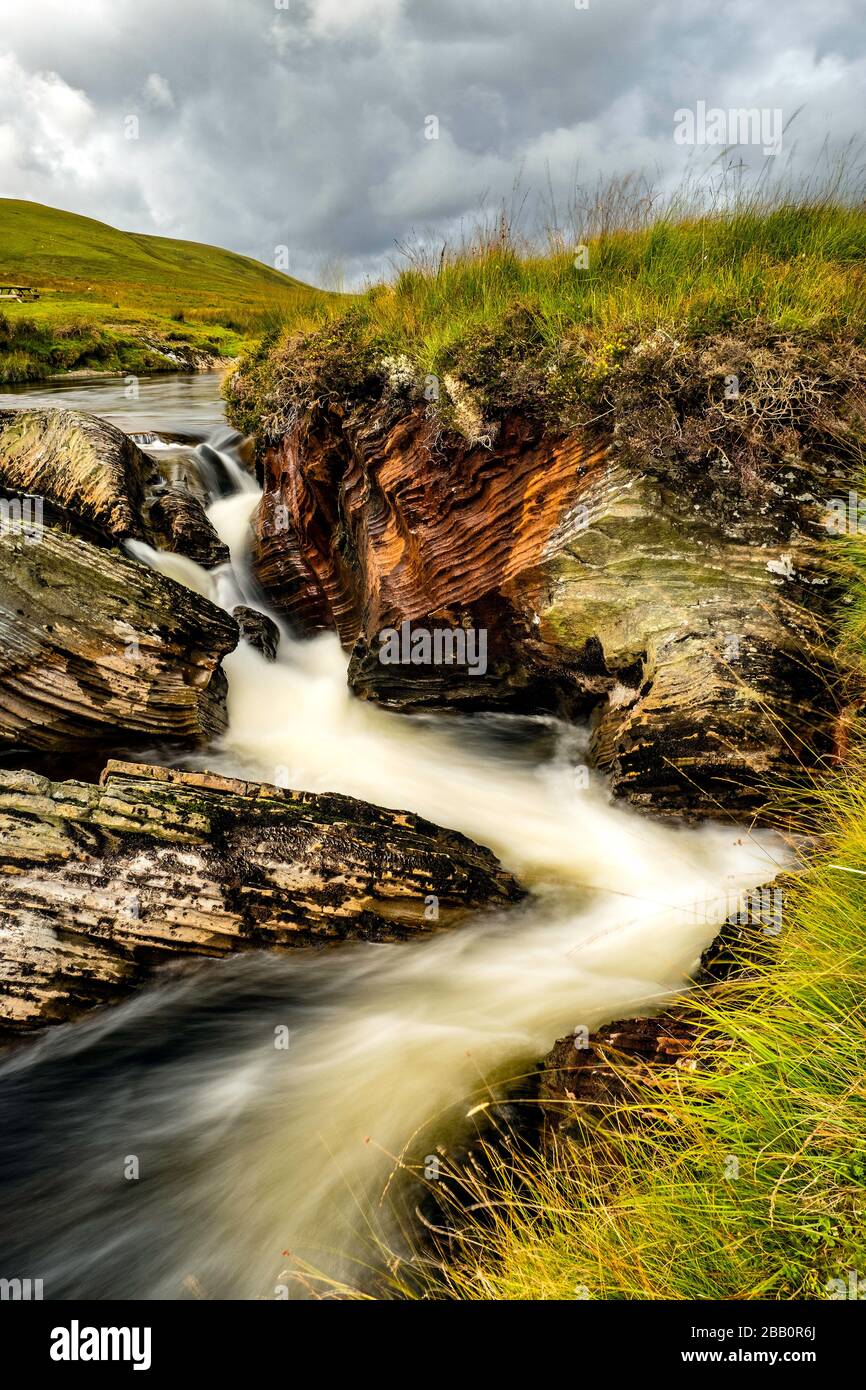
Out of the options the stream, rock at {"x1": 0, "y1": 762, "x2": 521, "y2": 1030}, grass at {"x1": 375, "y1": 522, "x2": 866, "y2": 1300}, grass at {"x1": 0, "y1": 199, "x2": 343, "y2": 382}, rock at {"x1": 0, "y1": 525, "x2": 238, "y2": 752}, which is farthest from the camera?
grass at {"x1": 0, "y1": 199, "x2": 343, "y2": 382}

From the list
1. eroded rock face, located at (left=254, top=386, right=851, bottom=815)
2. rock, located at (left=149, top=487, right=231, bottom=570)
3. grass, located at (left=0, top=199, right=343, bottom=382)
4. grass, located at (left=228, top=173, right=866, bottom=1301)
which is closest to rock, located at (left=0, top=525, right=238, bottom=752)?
eroded rock face, located at (left=254, top=386, right=851, bottom=815)

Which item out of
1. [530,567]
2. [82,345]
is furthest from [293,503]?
[82,345]

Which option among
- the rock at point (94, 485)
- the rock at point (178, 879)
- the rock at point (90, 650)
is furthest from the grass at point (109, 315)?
the rock at point (178, 879)

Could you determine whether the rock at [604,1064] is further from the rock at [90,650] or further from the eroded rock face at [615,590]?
the rock at [90,650]

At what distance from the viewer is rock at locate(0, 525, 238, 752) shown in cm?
657

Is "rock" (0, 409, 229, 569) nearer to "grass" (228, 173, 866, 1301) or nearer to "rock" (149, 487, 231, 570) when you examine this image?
"rock" (149, 487, 231, 570)

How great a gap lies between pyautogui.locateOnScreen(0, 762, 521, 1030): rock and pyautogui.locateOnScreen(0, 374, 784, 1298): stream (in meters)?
0.24

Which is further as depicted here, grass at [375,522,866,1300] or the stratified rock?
the stratified rock

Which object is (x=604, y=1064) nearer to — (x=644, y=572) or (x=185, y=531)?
(x=644, y=572)

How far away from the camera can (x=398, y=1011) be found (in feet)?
16.9

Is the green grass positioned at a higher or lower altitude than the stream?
higher

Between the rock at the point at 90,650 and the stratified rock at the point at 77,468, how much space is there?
2.58m

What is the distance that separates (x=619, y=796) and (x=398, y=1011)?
2.97 m

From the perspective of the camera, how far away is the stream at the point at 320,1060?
375 centimetres
